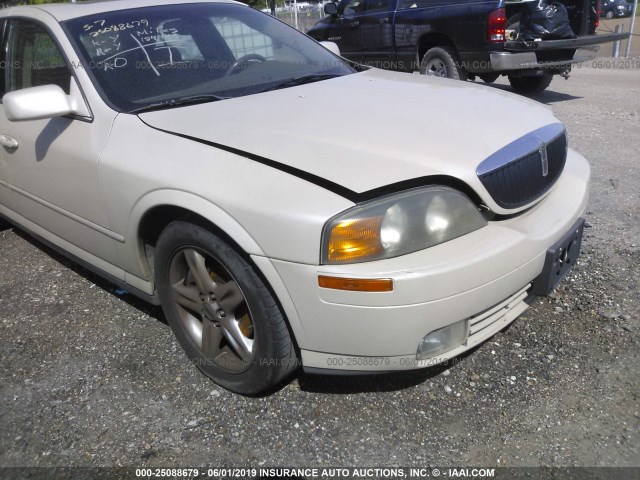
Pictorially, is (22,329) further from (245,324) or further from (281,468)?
(281,468)

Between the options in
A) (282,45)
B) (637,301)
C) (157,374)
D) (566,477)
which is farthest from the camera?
(282,45)

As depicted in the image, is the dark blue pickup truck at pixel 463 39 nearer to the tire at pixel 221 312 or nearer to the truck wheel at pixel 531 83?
the truck wheel at pixel 531 83

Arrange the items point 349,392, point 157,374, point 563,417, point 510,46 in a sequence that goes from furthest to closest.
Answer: point 510,46 < point 157,374 < point 349,392 < point 563,417

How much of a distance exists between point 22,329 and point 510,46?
6.67m

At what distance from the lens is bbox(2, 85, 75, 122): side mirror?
2.69m

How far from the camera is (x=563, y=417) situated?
2350 millimetres

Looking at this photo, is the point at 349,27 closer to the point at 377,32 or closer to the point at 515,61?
the point at 377,32

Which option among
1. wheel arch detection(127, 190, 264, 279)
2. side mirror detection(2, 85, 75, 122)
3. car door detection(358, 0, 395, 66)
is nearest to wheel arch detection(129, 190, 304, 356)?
wheel arch detection(127, 190, 264, 279)

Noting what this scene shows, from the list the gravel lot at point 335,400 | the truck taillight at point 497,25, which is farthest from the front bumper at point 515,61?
the gravel lot at point 335,400

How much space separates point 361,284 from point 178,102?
1.40 meters

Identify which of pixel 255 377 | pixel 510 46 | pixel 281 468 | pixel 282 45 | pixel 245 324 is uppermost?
pixel 282 45

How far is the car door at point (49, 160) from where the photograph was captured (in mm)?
2855

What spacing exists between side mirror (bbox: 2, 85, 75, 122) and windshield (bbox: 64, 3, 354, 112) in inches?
7.6

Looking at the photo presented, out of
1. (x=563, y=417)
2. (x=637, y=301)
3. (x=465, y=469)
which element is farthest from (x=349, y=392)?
Answer: (x=637, y=301)
